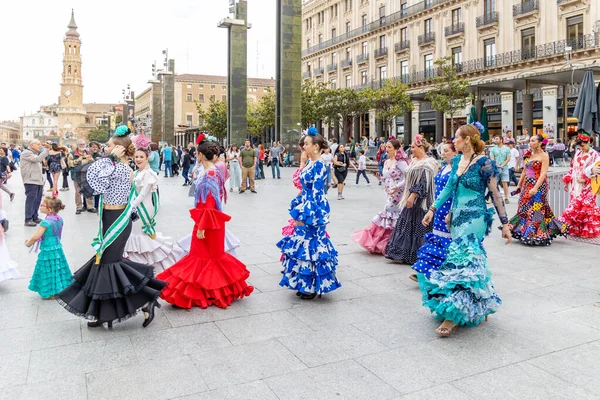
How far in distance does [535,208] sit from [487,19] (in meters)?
33.0

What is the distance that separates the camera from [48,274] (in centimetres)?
538

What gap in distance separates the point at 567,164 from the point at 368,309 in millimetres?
20792

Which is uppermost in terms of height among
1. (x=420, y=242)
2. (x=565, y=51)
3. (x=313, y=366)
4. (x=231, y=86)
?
(x=565, y=51)

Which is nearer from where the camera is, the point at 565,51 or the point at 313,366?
the point at 313,366

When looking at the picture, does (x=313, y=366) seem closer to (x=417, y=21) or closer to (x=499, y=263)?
(x=499, y=263)

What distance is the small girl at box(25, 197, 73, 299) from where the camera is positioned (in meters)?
5.35

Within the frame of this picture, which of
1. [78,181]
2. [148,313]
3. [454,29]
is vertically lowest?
[148,313]

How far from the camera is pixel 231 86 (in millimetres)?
29859

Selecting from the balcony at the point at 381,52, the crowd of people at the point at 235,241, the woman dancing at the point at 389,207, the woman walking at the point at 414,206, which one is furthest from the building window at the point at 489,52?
the woman walking at the point at 414,206

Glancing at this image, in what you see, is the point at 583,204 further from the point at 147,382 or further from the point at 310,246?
the point at 147,382

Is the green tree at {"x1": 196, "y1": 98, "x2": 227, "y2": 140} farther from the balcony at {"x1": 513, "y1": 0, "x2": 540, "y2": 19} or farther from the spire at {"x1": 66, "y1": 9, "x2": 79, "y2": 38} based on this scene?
the spire at {"x1": 66, "y1": 9, "x2": 79, "y2": 38}

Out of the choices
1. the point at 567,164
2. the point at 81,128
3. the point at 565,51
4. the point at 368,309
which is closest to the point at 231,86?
the point at 567,164

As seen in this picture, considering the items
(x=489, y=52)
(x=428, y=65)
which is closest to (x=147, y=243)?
(x=489, y=52)

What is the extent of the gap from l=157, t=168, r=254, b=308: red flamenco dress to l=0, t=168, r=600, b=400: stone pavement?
144mm
